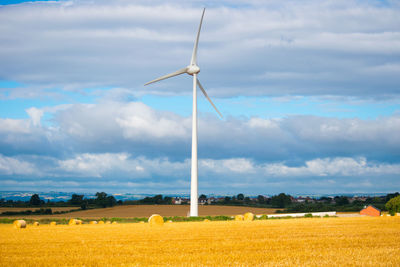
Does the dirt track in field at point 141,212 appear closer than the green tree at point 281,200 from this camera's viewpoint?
Yes

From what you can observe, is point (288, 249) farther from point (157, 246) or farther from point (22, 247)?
point (22, 247)

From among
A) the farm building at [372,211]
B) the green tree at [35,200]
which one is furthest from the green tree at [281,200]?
the green tree at [35,200]

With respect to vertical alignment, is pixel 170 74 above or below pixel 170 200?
above

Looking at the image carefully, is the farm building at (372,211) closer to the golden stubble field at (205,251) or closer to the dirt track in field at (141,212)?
the dirt track in field at (141,212)

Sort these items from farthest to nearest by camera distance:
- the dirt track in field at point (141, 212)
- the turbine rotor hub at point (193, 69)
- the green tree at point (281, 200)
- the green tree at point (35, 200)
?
the green tree at point (281, 200), the green tree at point (35, 200), the dirt track in field at point (141, 212), the turbine rotor hub at point (193, 69)

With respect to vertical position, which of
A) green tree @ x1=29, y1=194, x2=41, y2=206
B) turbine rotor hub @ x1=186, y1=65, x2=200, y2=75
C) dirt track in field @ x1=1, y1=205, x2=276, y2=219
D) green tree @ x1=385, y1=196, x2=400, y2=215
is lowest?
dirt track in field @ x1=1, y1=205, x2=276, y2=219

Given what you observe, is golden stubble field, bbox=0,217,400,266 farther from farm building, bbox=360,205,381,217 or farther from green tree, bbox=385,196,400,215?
farm building, bbox=360,205,381,217

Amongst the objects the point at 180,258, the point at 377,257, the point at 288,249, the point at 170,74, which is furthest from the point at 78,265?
the point at 170,74

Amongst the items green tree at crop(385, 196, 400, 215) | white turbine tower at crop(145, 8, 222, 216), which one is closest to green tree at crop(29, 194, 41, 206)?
white turbine tower at crop(145, 8, 222, 216)

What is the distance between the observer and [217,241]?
24.3m

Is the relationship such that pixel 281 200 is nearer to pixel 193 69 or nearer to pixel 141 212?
pixel 141 212

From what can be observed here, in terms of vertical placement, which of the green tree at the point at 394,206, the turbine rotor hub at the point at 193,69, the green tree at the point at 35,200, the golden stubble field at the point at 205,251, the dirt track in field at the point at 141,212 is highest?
the turbine rotor hub at the point at 193,69

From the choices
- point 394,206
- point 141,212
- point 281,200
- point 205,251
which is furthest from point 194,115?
point 281,200

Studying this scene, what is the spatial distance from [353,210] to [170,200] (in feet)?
132
